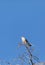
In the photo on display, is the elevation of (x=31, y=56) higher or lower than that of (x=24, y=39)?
lower

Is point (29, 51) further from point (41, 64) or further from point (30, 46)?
point (41, 64)

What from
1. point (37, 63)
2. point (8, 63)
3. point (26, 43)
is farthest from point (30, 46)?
point (8, 63)

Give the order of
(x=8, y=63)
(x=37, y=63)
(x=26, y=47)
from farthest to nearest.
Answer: (x=8, y=63) → (x=37, y=63) → (x=26, y=47)

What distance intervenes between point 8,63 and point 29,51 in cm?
165

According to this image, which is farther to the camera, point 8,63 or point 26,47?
point 8,63

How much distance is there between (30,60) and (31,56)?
169 millimetres

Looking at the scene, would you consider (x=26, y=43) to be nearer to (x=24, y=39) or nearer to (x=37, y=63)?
(x=24, y=39)

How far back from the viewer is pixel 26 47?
7523mm

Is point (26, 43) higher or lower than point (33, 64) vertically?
higher

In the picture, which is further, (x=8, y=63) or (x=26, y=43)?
(x=8, y=63)

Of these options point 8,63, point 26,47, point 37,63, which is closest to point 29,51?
point 26,47

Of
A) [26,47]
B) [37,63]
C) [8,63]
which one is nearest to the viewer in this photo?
[26,47]

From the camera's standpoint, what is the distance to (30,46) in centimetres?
768

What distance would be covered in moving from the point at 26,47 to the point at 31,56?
1.11 ft
